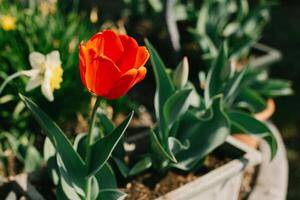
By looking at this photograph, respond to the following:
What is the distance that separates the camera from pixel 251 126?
1.75 m

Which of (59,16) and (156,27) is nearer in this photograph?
(59,16)

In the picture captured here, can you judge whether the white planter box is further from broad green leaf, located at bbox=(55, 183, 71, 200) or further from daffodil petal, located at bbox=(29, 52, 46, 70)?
daffodil petal, located at bbox=(29, 52, 46, 70)

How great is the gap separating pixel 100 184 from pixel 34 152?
12.5 inches

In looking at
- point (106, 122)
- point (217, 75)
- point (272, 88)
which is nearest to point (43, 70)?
point (106, 122)

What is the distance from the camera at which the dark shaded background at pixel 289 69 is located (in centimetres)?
292

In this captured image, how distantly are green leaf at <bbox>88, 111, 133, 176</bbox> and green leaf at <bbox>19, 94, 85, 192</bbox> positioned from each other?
0.17 feet

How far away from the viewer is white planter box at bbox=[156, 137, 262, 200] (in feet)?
5.03

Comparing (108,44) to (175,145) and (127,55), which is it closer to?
(127,55)

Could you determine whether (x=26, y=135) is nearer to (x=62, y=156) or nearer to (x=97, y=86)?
(x=62, y=156)

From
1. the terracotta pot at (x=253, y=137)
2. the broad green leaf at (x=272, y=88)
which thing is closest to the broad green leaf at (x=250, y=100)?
the terracotta pot at (x=253, y=137)

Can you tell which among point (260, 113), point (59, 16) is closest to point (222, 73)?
point (260, 113)

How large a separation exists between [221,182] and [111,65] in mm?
641

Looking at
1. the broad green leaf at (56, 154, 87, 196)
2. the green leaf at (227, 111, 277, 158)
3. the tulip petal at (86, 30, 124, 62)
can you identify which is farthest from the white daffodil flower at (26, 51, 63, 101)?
the green leaf at (227, 111, 277, 158)

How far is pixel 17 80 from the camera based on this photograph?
196 cm
